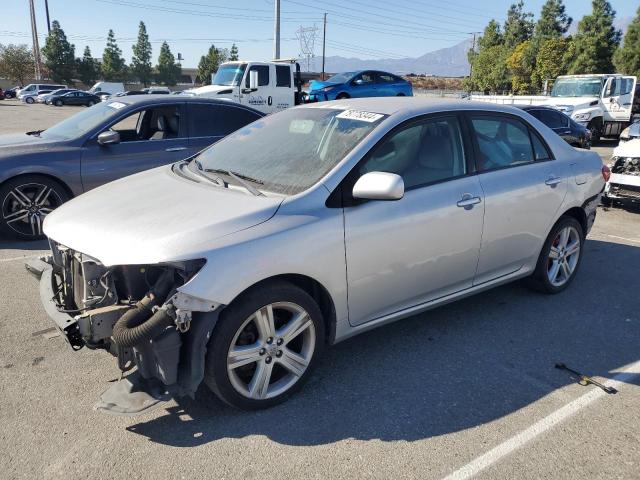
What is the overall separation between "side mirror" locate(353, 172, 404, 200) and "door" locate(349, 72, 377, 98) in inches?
715

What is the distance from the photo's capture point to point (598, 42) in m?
33.2

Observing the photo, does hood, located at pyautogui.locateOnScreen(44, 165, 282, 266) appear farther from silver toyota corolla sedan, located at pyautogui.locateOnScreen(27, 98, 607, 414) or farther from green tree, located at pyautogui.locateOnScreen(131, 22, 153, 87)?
green tree, located at pyautogui.locateOnScreen(131, 22, 153, 87)

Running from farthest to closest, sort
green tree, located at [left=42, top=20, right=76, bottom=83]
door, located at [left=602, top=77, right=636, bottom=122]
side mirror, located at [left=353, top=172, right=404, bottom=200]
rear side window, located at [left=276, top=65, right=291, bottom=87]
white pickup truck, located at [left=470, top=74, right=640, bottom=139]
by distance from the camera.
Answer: green tree, located at [left=42, top=20, right=76, bottom=83] → door, located at [left=602, top=77, right=636, bottom=122] → white pickup truck, located at [left=470, top=74, right=640, bottom=139] → rear side window, located at [left=276, top=65, right=291, bottom=87] → side mirror, located at [left=353, top=172, right=404, bottom=200]

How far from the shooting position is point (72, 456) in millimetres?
2613

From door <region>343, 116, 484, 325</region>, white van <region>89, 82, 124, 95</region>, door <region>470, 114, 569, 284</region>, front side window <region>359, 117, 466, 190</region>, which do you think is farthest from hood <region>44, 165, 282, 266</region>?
white van <region>89, 82, 124, 95</region>

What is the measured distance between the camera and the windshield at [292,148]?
10.9 feet

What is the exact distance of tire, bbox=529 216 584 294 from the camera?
15.1 feet

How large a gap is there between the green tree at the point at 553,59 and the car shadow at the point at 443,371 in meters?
36.2

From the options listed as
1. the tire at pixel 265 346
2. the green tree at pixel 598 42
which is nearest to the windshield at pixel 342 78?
the tire at pixel 265 346

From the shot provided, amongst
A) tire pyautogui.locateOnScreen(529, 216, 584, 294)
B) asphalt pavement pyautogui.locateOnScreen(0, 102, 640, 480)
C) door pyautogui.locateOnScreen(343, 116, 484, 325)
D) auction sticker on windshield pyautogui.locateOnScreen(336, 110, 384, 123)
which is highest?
auction sticker on windshield pyautogui.locateOnScreen(336, 110, 384, 123)

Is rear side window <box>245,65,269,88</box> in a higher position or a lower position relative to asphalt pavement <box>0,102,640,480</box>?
higher

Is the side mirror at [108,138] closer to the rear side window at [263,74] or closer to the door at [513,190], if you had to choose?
the door at [513,190]

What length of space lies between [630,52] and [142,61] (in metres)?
70.5

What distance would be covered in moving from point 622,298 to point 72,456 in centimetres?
454
